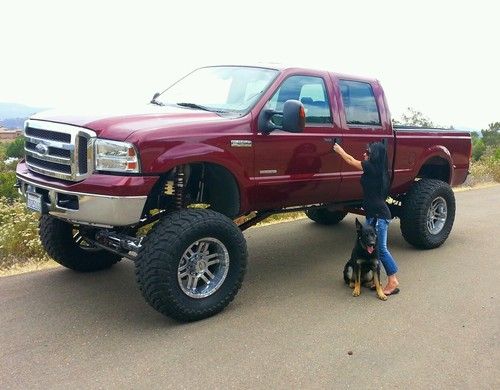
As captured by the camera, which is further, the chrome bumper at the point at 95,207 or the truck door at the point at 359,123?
the truck door at the point at 359,123

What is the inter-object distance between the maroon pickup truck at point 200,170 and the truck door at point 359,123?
2 centimetres

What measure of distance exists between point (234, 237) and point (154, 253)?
28.2 inches

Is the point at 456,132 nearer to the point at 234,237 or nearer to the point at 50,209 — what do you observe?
the point at 234,237

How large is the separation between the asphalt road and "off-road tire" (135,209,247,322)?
16cm

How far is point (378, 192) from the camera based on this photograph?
16.0ft

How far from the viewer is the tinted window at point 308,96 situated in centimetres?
474

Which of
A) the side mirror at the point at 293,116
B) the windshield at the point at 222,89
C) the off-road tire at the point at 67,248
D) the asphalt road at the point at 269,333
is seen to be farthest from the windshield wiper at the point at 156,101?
the asphalt road at the point at 269,333

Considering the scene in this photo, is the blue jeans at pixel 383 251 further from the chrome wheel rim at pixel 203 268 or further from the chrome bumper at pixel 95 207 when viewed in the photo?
the chrome bumper at pixel 95 207

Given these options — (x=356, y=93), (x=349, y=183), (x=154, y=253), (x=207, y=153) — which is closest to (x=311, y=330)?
(x=154, y=253)

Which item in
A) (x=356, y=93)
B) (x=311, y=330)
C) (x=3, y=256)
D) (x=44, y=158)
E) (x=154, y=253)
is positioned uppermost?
(x=356, y=93)

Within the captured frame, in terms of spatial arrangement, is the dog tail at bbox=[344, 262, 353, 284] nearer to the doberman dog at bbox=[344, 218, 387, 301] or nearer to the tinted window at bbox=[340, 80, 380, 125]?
the doberman dog at bbox=[344, 218, 387, 301]

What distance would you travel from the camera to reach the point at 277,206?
486 cm

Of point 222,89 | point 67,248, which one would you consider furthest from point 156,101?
point 67,248

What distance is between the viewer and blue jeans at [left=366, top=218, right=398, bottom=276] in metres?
4.82
